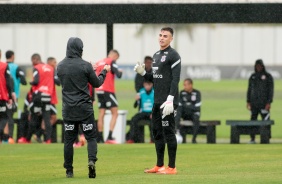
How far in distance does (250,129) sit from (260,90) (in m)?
1.11

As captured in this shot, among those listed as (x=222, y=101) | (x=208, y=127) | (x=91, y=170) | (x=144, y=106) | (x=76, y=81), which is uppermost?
(x=76, y=81)

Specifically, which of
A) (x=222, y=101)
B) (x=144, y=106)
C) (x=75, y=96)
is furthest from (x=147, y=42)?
(x=75, y=96)

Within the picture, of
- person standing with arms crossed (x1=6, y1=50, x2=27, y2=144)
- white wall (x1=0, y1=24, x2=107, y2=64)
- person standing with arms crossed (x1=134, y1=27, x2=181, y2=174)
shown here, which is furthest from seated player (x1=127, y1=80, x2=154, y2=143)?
white wall (x1=0, y1=24, x2=107, y2=64)

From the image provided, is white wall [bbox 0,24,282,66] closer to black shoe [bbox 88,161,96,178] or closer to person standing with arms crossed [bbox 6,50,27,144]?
person standing with arms crossed [bbox 6,50,27,144]

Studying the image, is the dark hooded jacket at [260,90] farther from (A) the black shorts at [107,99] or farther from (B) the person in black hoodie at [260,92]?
(A) the black shorts at [107,99]

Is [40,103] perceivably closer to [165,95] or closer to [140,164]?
[140,164]

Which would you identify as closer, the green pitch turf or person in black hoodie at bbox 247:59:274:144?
the green pitch turf

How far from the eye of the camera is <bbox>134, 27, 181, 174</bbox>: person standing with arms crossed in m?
Result: 13.9

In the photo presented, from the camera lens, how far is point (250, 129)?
23.2m

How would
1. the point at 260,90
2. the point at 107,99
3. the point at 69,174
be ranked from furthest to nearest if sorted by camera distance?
the point at 260,90
the point at 107,99
the point at 69,174

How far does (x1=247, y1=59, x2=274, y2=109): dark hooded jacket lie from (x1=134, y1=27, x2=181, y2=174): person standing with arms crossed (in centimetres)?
981

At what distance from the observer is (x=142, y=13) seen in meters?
20.8

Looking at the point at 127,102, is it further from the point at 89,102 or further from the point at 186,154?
the point at 89,102

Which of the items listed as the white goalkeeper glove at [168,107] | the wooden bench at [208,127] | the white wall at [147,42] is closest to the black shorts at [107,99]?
the wooden bench at [208,127]
